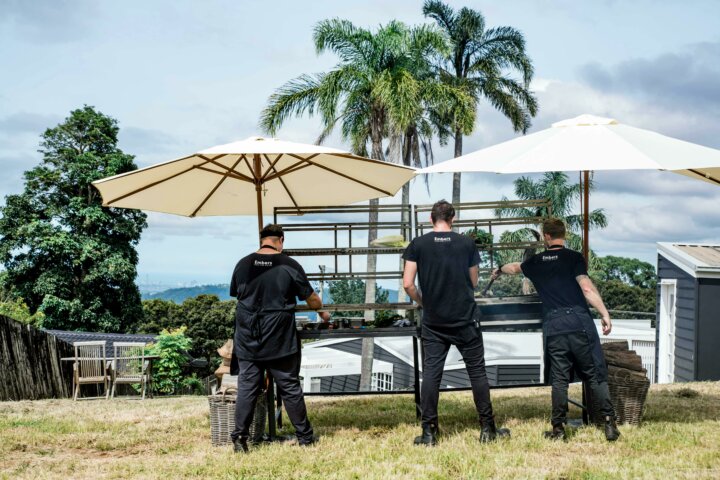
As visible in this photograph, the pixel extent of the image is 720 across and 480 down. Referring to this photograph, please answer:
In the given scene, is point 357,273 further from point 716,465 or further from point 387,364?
point 387,364

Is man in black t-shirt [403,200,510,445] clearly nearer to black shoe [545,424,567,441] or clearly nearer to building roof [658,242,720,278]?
black shoe [545,424,567,441]

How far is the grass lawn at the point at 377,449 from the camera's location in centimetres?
526

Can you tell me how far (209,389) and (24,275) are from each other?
28355 mm

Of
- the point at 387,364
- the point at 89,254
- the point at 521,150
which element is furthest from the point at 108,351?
the point at 521,150

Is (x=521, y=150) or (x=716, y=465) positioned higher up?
(x=521, y=150)

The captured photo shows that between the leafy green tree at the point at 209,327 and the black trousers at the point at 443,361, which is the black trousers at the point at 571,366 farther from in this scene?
the leafy green tree at the point at 209,327

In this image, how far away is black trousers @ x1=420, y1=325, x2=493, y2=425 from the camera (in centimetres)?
595

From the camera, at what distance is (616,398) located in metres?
6.66

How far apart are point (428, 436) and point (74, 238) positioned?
95.8 feet

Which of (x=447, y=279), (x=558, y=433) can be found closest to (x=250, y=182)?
(x=447, y=279)

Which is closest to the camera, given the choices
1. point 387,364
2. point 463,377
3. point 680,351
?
point 680,351

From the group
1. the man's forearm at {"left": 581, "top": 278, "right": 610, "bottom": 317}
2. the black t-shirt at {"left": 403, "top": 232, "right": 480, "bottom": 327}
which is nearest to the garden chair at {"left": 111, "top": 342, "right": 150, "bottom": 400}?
the black t-shirt at {"left": 403, "top": 232, "right": 480, "bottom": 327}

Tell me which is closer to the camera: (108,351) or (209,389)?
(209,389)

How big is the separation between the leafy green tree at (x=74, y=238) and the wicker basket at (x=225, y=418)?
26848 mm
